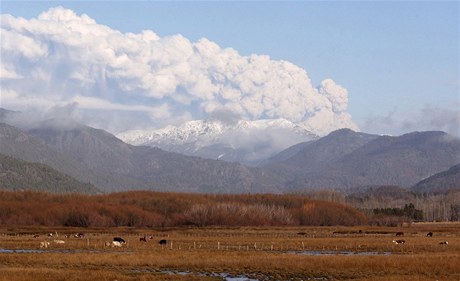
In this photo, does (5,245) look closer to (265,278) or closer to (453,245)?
(265,278)

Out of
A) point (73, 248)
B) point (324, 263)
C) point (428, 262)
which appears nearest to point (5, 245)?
point (73, 248)

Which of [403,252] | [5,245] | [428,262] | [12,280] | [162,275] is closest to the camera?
[12,280]

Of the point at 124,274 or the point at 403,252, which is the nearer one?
the point at 124,274

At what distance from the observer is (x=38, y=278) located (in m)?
64.8

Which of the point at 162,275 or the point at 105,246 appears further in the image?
the point at 105,246

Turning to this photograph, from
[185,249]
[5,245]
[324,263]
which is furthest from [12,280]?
[5,245]

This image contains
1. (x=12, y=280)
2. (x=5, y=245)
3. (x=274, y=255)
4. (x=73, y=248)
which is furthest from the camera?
(x=5, y=245)

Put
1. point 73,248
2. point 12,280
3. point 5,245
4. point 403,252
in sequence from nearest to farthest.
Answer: point 12,280, point 403,252, point 73,248, point 5,245

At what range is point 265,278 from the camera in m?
68.0

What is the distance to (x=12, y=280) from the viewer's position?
62969 millimetres

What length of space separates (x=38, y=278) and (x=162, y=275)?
10.5 m

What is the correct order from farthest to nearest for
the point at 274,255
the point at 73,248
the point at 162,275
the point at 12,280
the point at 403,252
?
the point at 73,248 < the point at 403,252 < the point at 274,255 < the point at 162,275 < the point at 12,280

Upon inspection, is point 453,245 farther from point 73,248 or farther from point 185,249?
point 73,248

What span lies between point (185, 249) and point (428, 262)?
3410 cm
